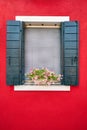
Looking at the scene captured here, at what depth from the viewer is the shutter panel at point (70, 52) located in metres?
4.84

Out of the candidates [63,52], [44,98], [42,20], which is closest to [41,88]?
[44,98]

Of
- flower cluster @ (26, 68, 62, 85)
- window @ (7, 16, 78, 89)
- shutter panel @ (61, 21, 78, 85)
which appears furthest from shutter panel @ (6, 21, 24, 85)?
shutter panel @ (61, 21, 78, 85)

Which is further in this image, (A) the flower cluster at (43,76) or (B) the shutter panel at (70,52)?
(B) the shutter panel at (70,52)

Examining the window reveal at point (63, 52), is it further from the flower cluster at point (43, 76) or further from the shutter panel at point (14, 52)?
the flower cluster at point (43, 76)

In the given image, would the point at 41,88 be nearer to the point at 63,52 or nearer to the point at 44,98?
the point at 44,98

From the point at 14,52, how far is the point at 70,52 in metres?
1.04

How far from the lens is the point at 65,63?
4.85m

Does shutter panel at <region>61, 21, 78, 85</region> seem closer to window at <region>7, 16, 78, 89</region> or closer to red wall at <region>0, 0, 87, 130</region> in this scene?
window at <region>7, 16, 78, 89</region>

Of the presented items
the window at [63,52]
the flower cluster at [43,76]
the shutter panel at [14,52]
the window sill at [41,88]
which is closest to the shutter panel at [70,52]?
the window at [63,52]

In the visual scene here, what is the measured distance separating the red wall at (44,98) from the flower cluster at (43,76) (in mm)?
281

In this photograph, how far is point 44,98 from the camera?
4.93 metres

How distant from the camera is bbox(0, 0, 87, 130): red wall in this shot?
491cm

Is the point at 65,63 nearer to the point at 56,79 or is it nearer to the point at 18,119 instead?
the point at 56,79

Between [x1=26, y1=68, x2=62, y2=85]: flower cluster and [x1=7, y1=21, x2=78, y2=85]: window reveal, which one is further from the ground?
[x1=7, y1=21, x2=78, y2=85]: window reveal
